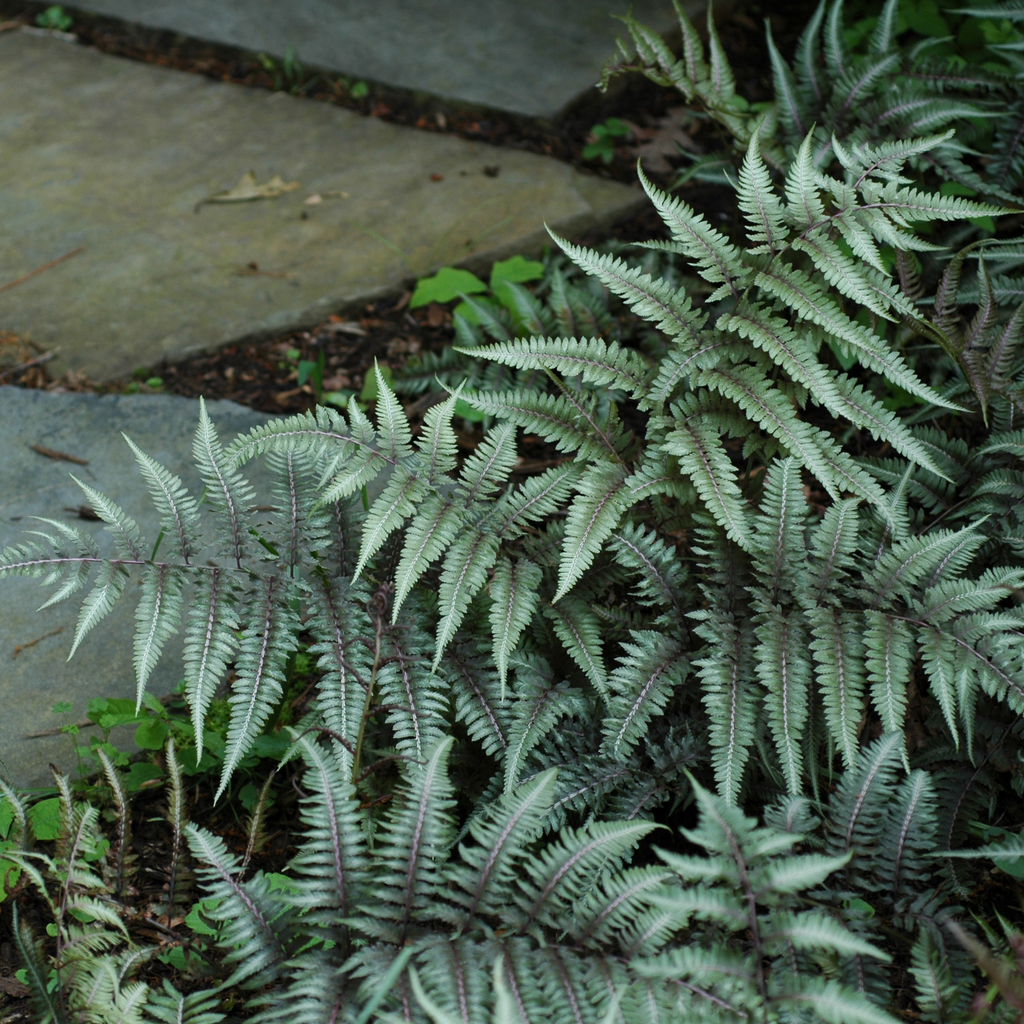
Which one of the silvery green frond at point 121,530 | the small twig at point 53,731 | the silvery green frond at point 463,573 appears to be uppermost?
the silvery green frond at point 121,530

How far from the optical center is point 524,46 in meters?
5.06

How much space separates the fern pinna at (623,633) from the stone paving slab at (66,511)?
0.48 metres

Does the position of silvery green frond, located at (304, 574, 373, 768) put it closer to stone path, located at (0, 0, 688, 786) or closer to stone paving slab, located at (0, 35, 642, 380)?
stone path, located at (0, 0, 688, 786)

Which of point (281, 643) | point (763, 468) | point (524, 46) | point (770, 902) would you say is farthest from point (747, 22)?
point (770, 902)

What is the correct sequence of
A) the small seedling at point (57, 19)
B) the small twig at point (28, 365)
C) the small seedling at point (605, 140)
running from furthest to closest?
the small seedling at point (57, 19) → the small seedling at point (605, 140) → the small twig at point (28, 365)

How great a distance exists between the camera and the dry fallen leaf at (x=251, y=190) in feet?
14.1

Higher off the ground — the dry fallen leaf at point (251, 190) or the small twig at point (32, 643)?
the dry fallen leaf at point (251, 190)

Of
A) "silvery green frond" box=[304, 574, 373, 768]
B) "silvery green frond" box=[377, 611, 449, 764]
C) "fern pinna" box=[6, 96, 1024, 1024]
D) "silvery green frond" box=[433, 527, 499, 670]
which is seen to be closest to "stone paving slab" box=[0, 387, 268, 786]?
"fern pinna" box=[6, 96, 1024, 1024]

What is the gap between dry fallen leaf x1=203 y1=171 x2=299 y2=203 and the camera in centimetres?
430

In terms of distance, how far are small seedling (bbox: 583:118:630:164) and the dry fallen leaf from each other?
1379 millimetres

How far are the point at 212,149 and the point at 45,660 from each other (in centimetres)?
290

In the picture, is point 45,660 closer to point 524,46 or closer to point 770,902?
point 770,902

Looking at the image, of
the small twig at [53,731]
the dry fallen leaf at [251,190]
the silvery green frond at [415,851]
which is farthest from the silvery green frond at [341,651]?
the dry fallen leaf at [251,190]

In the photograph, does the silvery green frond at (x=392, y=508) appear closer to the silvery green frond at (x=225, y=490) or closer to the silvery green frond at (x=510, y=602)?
the silvery green frond at (x=510, y=602)
